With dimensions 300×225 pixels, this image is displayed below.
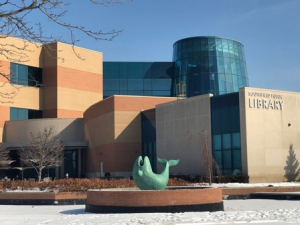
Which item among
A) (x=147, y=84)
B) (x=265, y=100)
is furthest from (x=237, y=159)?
(x=147, y=84)

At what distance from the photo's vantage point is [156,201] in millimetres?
18281

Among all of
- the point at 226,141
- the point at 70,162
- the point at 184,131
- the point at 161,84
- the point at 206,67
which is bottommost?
the point at 70,162

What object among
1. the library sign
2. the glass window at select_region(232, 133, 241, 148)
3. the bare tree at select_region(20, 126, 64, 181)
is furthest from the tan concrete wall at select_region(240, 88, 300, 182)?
the bare tree at select_region(20, 126, 64, 181)

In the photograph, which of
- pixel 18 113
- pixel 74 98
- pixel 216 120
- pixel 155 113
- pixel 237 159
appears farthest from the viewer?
pixel 74 98

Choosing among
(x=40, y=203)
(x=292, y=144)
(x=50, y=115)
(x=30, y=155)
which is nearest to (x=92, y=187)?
(x=40, y=203)

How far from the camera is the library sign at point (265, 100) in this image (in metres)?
34.4

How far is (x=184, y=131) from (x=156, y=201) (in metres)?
21.0

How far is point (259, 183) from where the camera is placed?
3325 centimetres

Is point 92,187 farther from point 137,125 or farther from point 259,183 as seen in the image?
point 137,125

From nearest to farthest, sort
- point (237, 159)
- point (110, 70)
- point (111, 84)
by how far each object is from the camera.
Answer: point (237, 159) < point (111, 84) < point (110, 70)

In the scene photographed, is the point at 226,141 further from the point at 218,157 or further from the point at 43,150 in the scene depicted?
the point at 43,150

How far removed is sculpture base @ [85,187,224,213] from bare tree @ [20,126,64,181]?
82.2 ft

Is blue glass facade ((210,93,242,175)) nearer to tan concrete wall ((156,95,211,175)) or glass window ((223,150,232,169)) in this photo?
glass window ((223,150,232,169))

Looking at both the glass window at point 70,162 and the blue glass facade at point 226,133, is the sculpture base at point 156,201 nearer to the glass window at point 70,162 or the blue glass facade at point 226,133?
the blue glass facade at point 226,133
